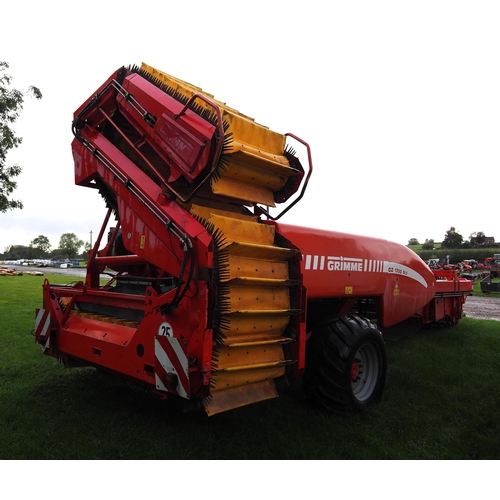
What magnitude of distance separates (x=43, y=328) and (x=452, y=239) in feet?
205

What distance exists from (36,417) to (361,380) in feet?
9.92

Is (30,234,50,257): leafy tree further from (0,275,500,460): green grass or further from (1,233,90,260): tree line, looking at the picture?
(0,275,500,460): green grass

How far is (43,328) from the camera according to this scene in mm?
3996

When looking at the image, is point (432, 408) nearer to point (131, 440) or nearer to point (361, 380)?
point (361, 380)

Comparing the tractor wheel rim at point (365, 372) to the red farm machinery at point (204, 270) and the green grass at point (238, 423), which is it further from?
the green grass at point (238, 423)

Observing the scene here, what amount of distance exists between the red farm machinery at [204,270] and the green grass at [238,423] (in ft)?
1.09

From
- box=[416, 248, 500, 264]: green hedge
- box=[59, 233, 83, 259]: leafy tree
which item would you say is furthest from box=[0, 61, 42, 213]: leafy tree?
box=[59, 233, 83, 259]: leafy tree

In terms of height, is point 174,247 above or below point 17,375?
above

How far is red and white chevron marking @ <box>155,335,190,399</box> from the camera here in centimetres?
275

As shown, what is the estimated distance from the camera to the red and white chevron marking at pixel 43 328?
3922 mm

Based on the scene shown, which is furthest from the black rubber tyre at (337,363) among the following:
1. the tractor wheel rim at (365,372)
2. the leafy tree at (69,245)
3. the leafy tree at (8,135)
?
the leafy tree at (69,245)

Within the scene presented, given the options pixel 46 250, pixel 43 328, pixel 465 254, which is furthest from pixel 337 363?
pixel 46 250

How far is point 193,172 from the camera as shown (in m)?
3.12

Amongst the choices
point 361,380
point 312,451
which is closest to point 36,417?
point 312,451
